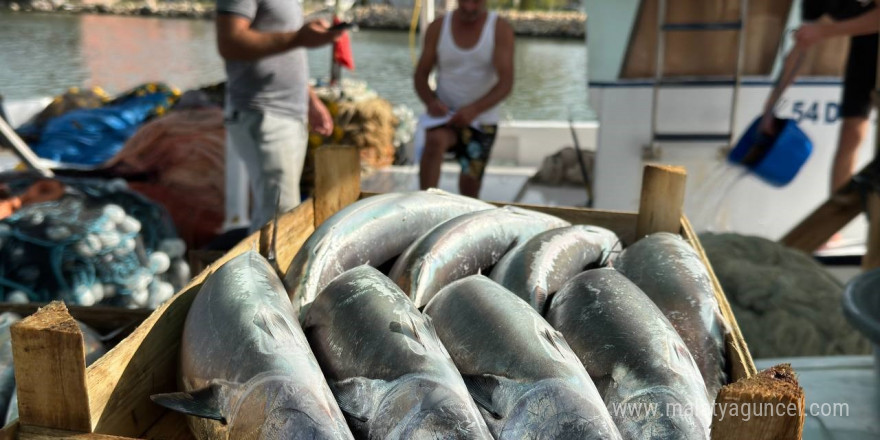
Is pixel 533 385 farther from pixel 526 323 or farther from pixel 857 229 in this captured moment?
pixel 857 229

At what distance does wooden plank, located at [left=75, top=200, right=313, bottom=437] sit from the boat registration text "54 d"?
4402 millimetres

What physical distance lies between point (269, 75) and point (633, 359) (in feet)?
8.32

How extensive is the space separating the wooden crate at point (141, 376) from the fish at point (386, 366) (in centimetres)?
31

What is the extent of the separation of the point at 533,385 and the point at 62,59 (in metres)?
22.9

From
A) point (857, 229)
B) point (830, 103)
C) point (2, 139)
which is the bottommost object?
point (857, 229)

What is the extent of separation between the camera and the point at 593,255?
1.84 meters

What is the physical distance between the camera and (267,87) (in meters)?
3.38

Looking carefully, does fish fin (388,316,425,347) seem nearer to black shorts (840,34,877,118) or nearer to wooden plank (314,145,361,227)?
wooden plank (314,145,361,227)

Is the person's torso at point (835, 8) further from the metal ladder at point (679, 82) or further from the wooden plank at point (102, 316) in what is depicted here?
the wooden plank at point (102, 316)

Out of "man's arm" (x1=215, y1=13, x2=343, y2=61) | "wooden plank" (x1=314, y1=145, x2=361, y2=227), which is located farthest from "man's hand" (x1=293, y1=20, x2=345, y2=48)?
"wooden plank" (x1=314, y1=145, x2=361, y2=227)

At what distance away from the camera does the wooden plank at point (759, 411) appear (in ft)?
3.15

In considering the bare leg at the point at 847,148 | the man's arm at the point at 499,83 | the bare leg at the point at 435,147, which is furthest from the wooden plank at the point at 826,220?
the bare leg at the point at 435,147

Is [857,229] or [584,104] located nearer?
[857,229]

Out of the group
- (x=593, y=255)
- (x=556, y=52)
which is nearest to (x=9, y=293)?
(x=593, y=255)
